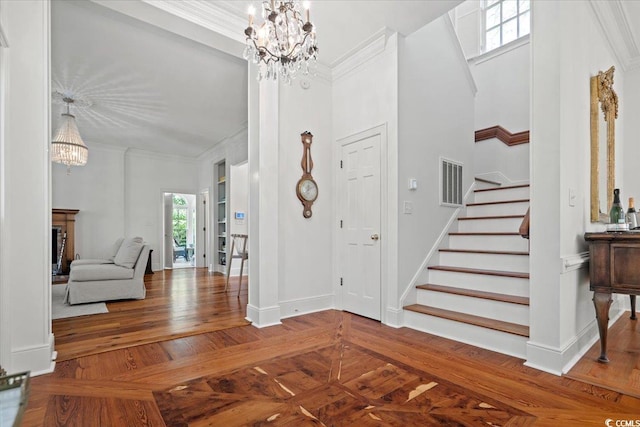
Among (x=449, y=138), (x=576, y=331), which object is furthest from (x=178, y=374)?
(x=449, y=138)

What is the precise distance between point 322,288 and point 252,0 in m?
3.08

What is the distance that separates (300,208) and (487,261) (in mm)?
2079

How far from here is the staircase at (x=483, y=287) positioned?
269 cm

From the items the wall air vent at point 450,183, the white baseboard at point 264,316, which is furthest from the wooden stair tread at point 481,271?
the white baseboard at point 264,316

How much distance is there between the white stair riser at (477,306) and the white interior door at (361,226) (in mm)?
530

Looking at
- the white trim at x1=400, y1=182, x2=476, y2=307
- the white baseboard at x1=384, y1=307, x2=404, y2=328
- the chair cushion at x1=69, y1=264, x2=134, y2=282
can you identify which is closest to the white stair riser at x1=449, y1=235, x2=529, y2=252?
the white trim at x1=400, y1=182, x2=476, y2=307

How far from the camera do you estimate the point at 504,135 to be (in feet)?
16.5

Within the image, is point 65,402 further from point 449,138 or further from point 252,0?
point 449,138

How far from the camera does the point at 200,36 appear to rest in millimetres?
3158

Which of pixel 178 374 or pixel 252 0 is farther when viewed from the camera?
pixel 252 0

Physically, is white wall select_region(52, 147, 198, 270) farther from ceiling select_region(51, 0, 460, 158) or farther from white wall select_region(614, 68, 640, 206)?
white wall select_region(614, 68, 640, 206)

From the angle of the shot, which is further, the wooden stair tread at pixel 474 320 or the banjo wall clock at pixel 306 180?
the banjo wall clock at pixel 306 180

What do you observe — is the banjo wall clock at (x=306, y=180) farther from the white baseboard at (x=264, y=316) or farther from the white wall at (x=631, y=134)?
the white wall at (x=631, y=134)

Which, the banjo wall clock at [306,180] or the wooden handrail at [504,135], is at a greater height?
the wooden handrail at [504,135]
